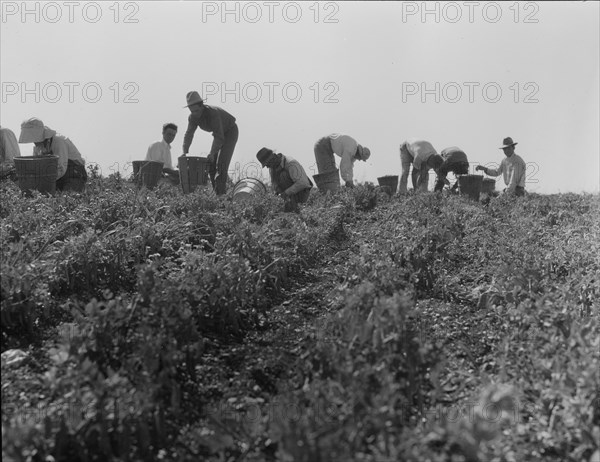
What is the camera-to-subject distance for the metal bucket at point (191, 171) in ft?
25.1

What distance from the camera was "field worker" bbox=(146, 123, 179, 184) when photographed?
9.48 metres

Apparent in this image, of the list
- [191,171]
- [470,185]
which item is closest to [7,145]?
[191,171]

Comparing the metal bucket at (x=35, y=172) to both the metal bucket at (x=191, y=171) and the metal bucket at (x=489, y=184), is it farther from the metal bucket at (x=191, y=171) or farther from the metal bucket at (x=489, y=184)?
the metal bucket at (x=489, y=184)

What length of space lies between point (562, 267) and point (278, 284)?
192 centimetres

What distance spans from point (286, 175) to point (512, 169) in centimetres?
443

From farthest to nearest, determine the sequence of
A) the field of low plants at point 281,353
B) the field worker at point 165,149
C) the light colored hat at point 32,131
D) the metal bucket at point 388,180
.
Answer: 1. the metal bucket at point 388,180
2. the field worker at point 165,149
3. the light colored hat at point 32,131
4. the field of low plants at point 281,353

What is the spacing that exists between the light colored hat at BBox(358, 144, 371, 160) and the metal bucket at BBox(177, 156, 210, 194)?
3.40 metres

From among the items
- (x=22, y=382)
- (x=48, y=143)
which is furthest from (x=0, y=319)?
(x=48, y=143)

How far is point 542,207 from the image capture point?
25.9 feet

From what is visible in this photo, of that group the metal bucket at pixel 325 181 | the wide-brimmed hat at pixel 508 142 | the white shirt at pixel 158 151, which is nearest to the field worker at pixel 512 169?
the wide-brimmed hat at pixel 508 142

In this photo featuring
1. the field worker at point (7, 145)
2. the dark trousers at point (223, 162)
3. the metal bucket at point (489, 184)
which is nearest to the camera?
the dark trousers at point (223, 162)

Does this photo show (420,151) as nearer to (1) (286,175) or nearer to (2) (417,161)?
(2) (417,161)

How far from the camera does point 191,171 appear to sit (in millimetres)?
7684

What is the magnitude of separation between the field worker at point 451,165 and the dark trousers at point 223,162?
151 inches
